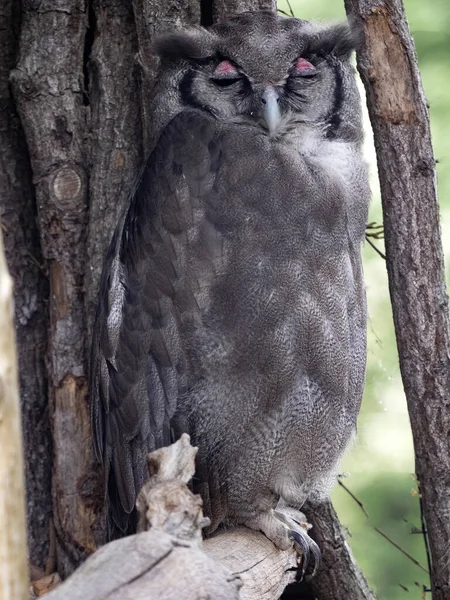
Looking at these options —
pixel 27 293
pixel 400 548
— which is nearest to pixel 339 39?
pixel 27 293

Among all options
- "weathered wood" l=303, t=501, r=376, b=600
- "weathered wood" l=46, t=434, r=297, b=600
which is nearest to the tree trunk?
"weathered wood" l=303, t=501, r=376, b=600

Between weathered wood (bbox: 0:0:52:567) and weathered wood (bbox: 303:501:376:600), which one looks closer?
weathered wood (bbox: 0:0:52:567)

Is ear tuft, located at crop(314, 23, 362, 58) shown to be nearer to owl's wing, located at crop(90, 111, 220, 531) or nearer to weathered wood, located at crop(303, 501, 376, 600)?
owl's wing, located at crop(90, 111, 220, 531)

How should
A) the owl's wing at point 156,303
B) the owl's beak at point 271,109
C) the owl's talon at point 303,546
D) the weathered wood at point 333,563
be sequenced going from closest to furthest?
the owl's beak at point 271,109, the owl's wing at point 156,303, the owl's talon at point 303,546, the weathered wood at point 333,563

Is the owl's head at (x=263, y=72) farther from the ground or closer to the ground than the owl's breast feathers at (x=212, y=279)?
farther from the ground

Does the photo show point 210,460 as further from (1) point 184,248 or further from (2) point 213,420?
(1) point 184,248

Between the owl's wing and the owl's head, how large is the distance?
0.10 metres

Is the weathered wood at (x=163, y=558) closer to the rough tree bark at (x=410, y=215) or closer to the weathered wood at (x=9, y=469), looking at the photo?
the weathered wood at (x=9, y=469)

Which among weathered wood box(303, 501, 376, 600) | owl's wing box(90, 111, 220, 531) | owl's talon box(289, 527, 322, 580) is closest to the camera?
owl's wing box(90, 111, 220, 531)

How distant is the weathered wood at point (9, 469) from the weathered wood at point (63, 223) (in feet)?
5.37

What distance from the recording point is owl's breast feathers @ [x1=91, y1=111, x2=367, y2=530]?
232cm

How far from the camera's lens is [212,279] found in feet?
7.65

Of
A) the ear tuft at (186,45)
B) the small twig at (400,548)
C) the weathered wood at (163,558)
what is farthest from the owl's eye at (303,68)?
the small twig at (400,548)

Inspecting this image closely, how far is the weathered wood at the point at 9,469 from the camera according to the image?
1.12 m
